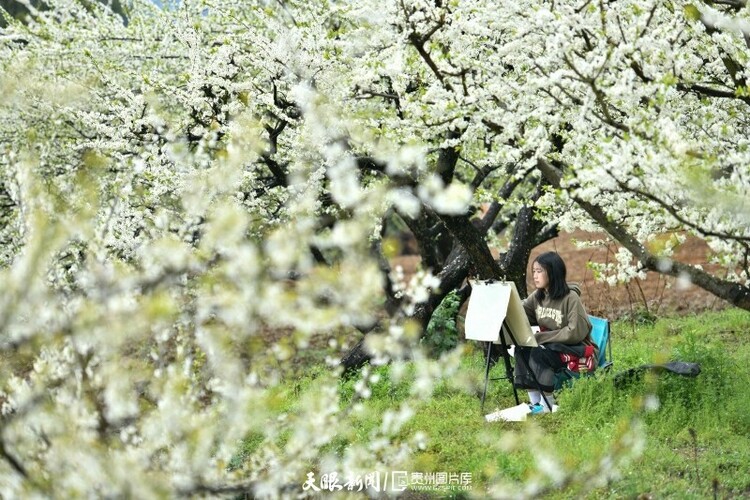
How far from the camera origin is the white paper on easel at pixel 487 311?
6699 millimetres

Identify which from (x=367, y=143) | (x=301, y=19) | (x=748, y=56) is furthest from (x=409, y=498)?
(x=301, y=19)

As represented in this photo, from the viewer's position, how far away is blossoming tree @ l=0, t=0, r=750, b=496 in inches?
121

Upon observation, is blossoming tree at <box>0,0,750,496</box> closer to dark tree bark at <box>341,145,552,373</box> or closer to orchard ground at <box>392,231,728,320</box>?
dark tree bark at <box>341,145,552,373</box>

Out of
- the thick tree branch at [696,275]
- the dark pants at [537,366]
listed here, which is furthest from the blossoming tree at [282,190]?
the dark pants at [537,366]

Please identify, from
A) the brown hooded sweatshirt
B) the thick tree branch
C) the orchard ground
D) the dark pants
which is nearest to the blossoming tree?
the thick tree branch

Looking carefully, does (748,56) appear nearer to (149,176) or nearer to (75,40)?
(149,176)

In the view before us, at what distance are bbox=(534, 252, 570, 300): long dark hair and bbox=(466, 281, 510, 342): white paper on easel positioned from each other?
55 cm

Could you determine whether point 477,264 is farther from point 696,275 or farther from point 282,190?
point 696,275

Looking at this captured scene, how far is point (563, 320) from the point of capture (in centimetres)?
709

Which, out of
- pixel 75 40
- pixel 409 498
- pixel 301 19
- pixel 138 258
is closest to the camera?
pixel 409 498

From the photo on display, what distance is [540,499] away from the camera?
201 inches

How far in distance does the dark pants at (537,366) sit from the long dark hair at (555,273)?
1.67ft

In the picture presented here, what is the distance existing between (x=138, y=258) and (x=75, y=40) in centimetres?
454

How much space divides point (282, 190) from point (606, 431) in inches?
188
